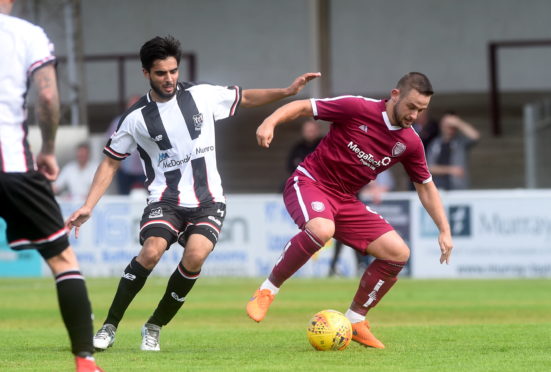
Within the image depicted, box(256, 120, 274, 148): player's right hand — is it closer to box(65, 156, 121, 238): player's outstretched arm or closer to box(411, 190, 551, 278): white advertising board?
box(65, 156, 121, 238): player's outstretched arm

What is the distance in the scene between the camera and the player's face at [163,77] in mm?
7574

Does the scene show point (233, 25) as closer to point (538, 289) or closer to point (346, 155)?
point (538, 289)

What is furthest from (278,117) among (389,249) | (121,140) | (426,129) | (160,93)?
(426,129)

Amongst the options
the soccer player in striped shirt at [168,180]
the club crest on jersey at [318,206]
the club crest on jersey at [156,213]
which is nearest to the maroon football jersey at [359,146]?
the club crest on jersey at [318,206]

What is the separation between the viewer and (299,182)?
8203 mm

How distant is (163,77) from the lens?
7656 mm

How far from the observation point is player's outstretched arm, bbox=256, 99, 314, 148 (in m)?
7.14

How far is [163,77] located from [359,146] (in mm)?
1443

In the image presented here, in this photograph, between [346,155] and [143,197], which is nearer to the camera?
[346,155]

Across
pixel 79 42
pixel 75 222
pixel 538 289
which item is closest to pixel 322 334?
pixel 75 222

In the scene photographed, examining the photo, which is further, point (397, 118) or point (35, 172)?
point (397, 118)

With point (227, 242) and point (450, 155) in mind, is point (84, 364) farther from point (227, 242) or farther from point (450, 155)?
point (450, 155)

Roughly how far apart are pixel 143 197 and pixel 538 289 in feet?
19.8

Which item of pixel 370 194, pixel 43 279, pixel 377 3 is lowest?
pixel 43 279
